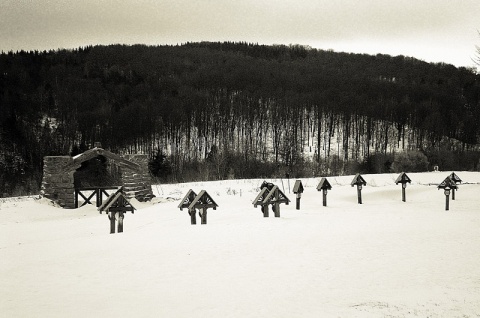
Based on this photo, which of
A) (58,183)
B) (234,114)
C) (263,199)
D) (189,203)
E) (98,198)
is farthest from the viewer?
(234,114)

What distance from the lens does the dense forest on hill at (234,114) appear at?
69875mm

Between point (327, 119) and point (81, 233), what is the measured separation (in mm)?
74293

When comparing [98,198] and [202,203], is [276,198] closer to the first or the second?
[202,203]

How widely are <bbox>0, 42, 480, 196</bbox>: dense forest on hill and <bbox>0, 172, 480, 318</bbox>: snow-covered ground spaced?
3605 cm

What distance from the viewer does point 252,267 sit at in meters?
13.2

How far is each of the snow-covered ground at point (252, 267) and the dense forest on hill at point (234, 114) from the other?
118ft

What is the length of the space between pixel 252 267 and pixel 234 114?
254 feet

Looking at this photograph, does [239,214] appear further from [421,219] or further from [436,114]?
[436,114]

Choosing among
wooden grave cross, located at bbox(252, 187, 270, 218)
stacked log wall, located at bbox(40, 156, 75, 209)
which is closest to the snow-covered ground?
wooden grave cross, located at bbox(252, 187, 270, 218)

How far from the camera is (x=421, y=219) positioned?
22.6m

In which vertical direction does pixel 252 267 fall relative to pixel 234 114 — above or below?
below

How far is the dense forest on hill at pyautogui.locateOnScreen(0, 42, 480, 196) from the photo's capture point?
69875 millimetres

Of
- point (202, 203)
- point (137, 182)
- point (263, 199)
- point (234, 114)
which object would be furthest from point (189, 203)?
point (234, 114)

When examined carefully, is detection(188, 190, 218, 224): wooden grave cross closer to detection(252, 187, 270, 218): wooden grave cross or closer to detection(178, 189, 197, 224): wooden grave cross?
detection(178, 189, 197, 224): wooden grave cross
